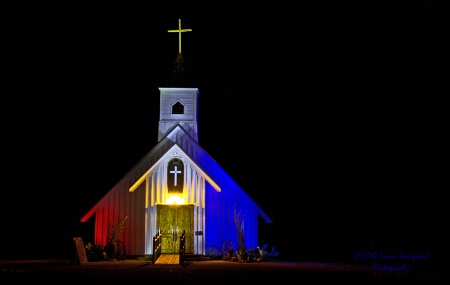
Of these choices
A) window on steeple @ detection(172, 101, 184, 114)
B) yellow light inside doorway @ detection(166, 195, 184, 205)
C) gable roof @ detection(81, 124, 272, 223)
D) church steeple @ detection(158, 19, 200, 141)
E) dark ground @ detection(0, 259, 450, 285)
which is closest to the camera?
dark ground @ detection(0, 259, 450, 285)

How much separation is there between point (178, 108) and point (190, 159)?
3.31m

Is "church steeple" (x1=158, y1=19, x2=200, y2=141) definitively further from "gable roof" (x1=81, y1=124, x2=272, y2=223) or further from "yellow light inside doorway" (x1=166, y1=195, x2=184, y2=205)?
"yellow light inside doorway" (x1=166, y1=195, x2=184, y2=205)

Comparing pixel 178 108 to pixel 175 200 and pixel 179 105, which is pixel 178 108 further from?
pixel 175 200

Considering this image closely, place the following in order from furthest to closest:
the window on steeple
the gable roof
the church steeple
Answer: the window on steeple, the church steeple, the gable roof

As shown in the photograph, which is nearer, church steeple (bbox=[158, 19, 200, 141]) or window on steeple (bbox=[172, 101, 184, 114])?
church steeple (bbox=[158, 19, 200, 141])

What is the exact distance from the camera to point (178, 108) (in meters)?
28.8

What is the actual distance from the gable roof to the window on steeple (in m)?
1.49

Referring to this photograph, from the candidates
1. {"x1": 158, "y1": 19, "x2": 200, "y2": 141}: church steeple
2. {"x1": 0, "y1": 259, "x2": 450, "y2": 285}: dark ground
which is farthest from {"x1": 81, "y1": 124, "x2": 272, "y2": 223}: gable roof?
{"x1": 0, "y1": 259, "x2": 450, "y2": 285}: dark ground

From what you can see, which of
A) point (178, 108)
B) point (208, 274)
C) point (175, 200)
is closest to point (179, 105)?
point (178, 108)

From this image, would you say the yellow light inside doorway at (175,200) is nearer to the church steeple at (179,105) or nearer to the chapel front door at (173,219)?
the chapel front door at (173,219)

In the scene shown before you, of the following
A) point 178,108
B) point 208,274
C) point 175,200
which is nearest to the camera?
point 208,274

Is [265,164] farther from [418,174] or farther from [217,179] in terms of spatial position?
[217,179]

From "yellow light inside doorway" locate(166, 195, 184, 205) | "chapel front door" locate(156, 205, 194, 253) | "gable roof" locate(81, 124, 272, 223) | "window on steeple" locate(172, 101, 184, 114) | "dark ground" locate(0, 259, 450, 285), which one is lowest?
"dark ground" locate(0, 259, 450, 285)

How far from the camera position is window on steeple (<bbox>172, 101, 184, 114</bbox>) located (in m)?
28.8
